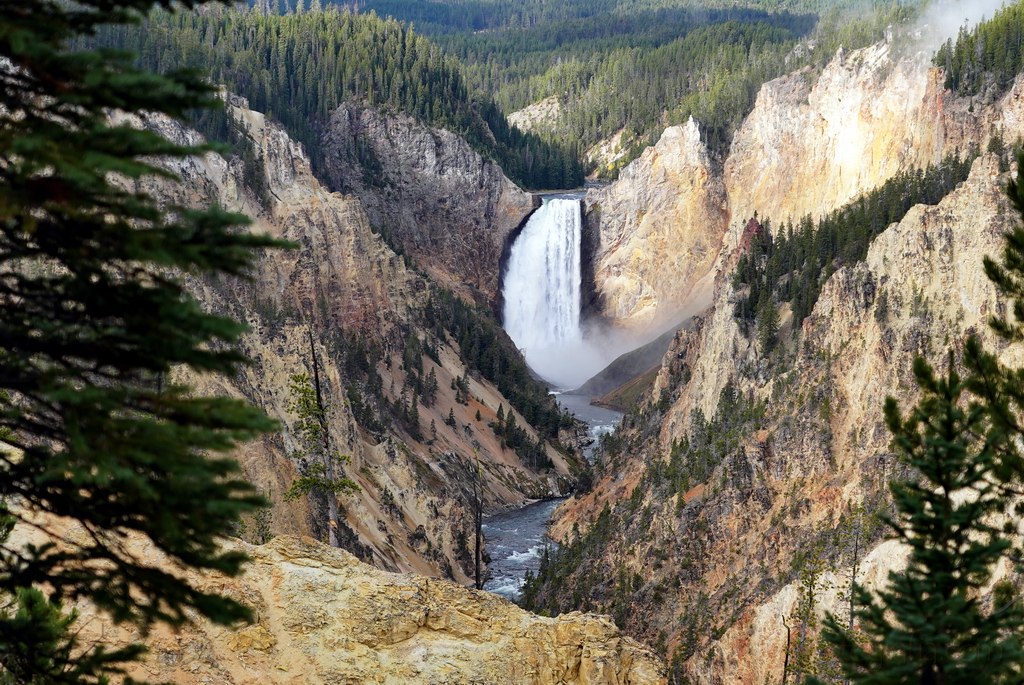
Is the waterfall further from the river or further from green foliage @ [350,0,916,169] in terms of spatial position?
the river

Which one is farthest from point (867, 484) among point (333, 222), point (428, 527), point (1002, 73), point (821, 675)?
point (1002, 73)

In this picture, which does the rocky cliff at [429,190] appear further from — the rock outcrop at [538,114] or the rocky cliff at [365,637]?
the rocky cliff at [365,637]

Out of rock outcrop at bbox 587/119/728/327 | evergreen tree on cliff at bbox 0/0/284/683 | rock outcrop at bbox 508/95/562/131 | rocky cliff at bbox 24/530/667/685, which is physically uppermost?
evergreen tree on cliff at bbox 0/0/284/683

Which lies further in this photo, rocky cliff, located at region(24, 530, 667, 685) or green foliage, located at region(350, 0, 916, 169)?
green foliage, located at region(350, 0, 916, 169)

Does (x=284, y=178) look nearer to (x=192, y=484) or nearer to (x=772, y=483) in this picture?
(x=772, y=483)

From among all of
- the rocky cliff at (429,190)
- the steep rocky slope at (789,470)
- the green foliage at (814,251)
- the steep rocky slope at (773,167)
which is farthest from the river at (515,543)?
the rocky cliff at (429,190)

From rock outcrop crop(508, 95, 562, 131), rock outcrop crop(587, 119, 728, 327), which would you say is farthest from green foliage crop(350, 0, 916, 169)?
rock outcrop crop(587, 119, 728, 327)

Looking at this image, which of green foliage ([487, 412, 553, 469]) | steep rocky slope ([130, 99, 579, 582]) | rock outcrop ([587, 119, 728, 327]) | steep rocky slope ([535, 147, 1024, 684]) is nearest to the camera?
steep rocky slope ([535, 147, 1024, 684])
